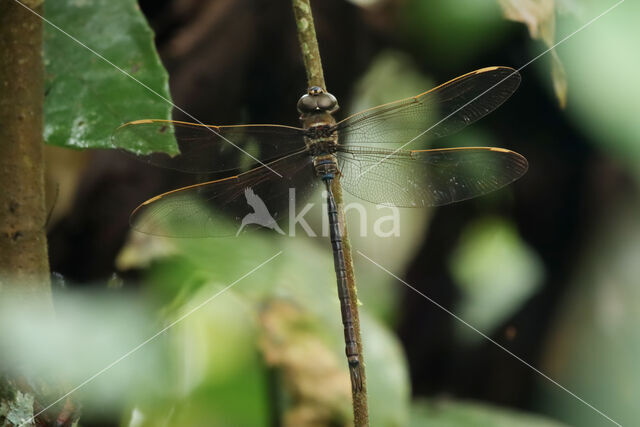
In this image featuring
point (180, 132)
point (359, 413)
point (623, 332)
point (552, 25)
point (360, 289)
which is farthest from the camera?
point (623, 332)

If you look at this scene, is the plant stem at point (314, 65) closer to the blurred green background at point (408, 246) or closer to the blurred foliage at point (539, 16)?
the blurred green background at point (408, 246)

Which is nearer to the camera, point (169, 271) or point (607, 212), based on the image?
point (169, 271)

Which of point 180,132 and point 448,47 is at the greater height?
point 448,47

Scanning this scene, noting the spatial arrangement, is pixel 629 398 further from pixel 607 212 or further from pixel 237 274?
pixel 237 274

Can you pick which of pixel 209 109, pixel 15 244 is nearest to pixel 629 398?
pixel 209 109

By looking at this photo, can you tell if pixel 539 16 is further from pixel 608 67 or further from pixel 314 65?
pixel 314 65

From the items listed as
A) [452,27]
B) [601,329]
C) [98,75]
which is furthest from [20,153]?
[601,329]

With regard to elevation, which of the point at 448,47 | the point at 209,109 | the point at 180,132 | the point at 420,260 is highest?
the point at 448,47
